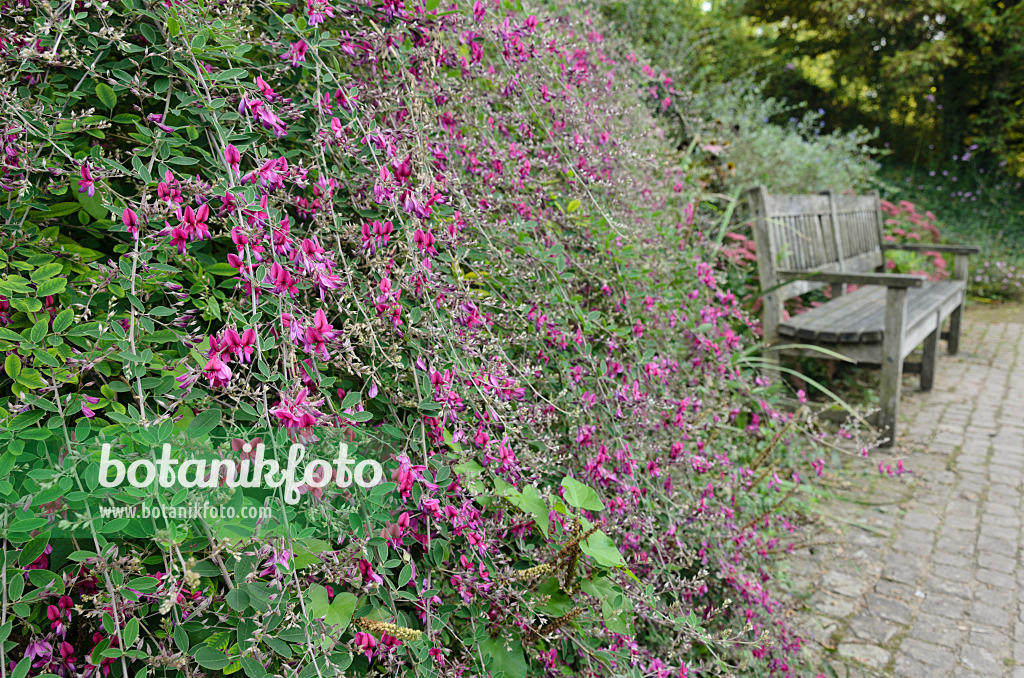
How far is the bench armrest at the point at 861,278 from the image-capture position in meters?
3.42

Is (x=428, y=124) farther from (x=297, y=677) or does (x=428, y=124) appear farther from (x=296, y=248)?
(x=297, y=677)

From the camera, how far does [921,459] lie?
360 cm

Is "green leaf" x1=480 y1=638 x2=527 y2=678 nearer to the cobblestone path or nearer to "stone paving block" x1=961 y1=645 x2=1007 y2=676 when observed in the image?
the cobblestone path

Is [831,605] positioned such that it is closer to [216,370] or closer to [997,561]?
[997,561]

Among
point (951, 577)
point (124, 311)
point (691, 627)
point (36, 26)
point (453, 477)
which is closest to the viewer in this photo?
point (36, 26)

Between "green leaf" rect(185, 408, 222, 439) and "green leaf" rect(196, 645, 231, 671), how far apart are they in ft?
0.93

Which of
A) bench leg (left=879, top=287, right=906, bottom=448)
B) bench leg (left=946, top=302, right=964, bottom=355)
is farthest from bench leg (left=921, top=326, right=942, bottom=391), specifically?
bench leg (left=879, top=287, right=906, bottom=448)

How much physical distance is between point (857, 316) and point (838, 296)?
100 cm

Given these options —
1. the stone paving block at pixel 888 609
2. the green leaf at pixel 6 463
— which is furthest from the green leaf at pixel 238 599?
the stone paving block at pixel 888 609

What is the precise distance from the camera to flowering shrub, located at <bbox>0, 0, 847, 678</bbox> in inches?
35.8

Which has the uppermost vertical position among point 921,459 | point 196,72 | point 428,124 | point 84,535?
point 196,72

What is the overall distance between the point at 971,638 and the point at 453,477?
201cm

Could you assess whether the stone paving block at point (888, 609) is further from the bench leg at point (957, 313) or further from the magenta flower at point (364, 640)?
the bench leg at point (957, 313)

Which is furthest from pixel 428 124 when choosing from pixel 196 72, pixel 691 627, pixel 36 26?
pixel 691 627
